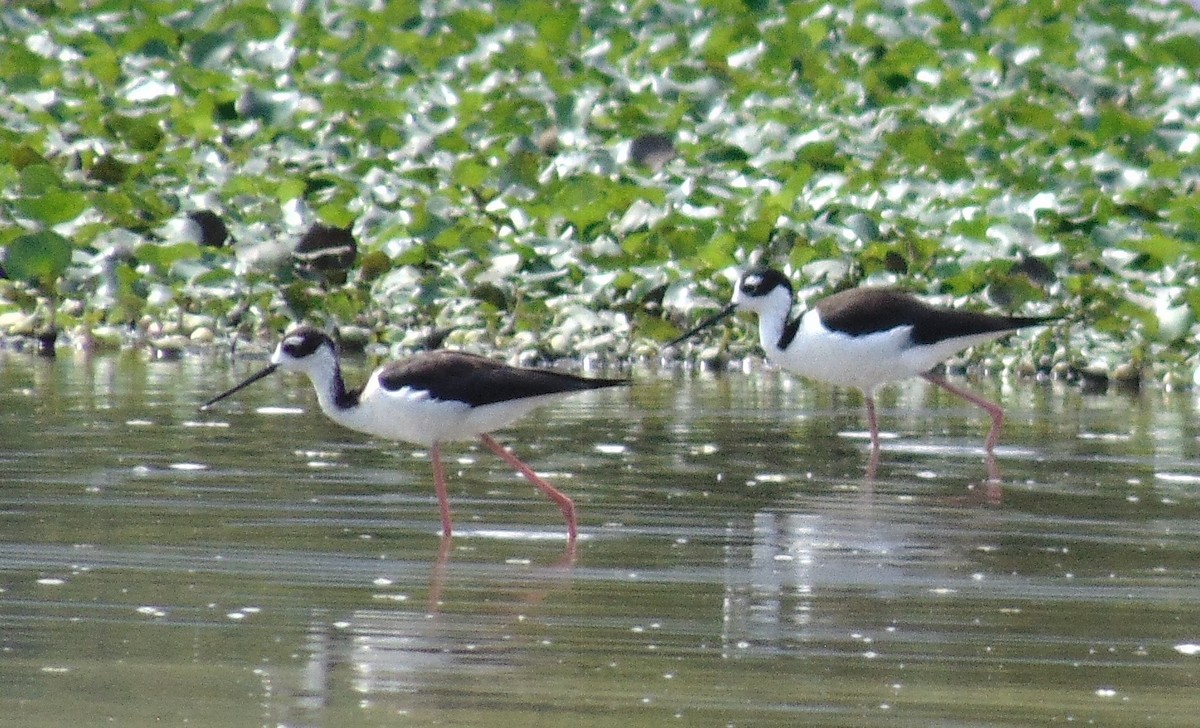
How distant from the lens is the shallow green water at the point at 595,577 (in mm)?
6180

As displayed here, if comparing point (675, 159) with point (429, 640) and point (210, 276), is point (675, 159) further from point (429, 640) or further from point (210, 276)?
point (429, 640)

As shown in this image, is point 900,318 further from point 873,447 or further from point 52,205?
point 52,205

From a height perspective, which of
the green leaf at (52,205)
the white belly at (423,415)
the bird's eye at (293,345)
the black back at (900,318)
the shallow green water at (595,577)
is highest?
the green leaf at (52,205)

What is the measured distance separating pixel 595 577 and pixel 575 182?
950 cm

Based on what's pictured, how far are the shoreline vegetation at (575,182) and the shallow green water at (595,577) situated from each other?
146 inches

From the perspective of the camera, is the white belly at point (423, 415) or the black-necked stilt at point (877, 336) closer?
the white belly at point (423, 415)

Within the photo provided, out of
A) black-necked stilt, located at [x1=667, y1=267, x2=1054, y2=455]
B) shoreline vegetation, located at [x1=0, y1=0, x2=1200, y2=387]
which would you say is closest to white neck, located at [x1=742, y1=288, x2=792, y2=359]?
black-necked stilt, located at [x1=667, y1=267, x2=1054, y2=455]

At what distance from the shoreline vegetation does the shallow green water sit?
146 inches

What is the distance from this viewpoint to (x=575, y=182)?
17.4m

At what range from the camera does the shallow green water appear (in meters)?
6.18

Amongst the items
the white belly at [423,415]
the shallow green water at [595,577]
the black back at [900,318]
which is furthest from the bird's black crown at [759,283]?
the white belly at [423,415]

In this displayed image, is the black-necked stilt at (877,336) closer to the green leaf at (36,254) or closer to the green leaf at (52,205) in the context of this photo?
the green leaf at (52,205)

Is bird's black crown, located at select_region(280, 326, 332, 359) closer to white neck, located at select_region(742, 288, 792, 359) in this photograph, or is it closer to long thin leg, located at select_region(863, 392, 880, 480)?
long thin leg, located at select_region(863, 392, 880, 480)

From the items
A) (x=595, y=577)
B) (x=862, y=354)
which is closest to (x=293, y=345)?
(x=595, y=577)
